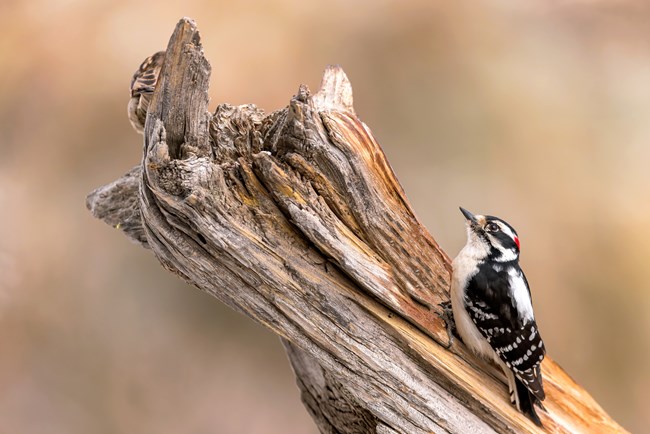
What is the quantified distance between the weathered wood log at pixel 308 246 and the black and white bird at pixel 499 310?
0.08 m

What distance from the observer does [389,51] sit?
5.13 meters

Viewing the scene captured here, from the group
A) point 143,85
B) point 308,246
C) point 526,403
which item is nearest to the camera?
point 308,246

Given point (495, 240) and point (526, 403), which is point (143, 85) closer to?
point (495, 240)

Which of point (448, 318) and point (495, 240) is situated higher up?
point (495, 240)

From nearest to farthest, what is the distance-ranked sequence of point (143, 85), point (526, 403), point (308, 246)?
point (308, 246), point (526, 403), point (143, 85)

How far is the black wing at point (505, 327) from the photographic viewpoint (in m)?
2.66

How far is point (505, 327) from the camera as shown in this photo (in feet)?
8.80

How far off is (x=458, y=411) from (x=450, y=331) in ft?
1.08

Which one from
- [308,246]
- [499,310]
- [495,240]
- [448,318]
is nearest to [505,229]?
[495,240]

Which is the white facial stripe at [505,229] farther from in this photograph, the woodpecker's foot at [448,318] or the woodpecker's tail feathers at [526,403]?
the woodpecker's tail feathers at [526,403]

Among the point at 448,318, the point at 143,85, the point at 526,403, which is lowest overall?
the point at 526,403

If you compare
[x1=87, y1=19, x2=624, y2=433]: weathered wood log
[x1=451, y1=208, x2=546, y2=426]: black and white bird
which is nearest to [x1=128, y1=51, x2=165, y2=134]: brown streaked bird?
[x1=87, y1=19, x2=624, y2=433]: weathered wood log

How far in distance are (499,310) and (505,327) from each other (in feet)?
0.24

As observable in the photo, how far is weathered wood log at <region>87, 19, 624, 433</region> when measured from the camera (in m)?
2.52
